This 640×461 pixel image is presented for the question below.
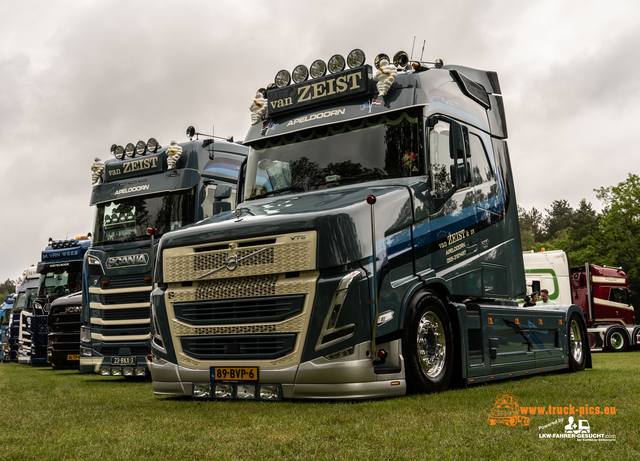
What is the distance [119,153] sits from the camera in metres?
13.5

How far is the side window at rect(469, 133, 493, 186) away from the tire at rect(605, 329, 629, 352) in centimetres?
1779

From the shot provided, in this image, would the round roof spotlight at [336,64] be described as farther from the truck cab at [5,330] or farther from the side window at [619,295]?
the truck cab at [5,330]

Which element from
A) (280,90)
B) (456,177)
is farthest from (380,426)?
(280,90)

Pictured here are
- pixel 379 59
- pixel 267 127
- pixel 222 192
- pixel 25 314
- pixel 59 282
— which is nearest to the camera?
pixel 379 59

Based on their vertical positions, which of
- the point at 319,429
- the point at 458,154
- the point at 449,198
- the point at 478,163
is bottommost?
the point at 319,429

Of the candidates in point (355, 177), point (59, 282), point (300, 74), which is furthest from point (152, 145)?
point (59, 282)

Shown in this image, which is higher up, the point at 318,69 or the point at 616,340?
the point at 318,69

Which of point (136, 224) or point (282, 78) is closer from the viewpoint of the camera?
A: point (282, 78)

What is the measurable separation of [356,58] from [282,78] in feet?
3.91

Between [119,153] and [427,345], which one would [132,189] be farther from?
[427,345]

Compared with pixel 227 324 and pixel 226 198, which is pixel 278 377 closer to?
pixel 227 324

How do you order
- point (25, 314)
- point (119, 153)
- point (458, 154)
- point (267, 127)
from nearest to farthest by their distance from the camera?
point (458, 154)
point (267, 127)
point (119, 153)
point (25, 314)

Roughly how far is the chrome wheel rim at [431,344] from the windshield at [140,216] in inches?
226

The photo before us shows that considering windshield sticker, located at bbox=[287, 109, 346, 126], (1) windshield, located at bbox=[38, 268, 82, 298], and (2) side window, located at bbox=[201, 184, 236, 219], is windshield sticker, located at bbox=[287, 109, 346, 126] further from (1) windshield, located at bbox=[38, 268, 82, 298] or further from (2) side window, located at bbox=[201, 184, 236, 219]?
(1) windshield, located at bbox=[38, 268, 82, 298]
